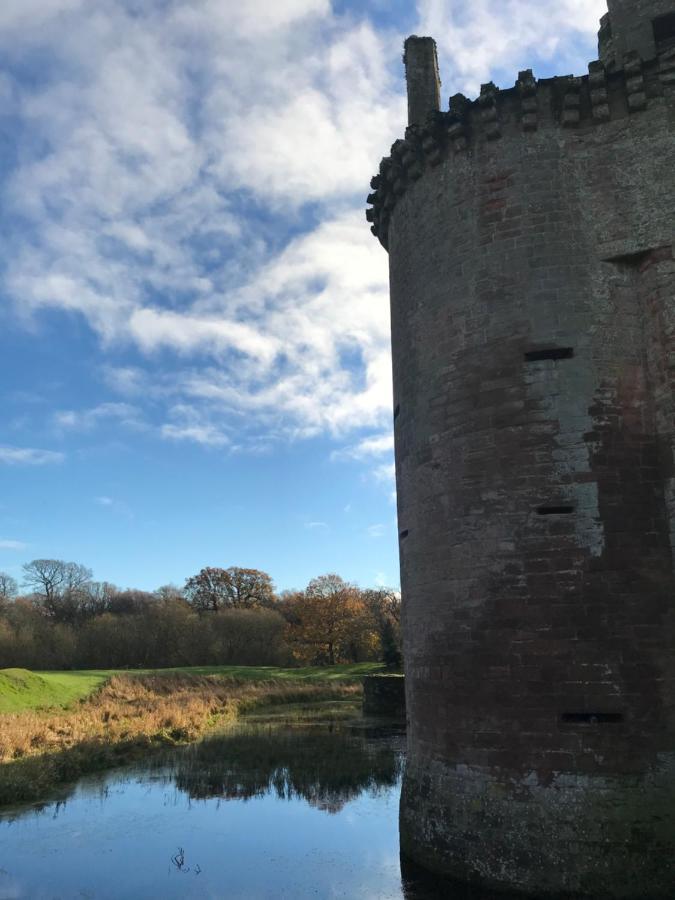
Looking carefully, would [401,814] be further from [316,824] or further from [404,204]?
[404,204]

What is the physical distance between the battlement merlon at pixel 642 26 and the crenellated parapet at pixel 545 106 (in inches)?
9.1

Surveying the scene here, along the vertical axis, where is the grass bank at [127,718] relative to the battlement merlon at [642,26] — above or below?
below

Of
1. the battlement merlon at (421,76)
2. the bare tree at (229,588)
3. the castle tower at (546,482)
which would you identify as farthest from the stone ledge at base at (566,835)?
the bare tree at (229,588)

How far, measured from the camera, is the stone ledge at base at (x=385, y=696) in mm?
27375

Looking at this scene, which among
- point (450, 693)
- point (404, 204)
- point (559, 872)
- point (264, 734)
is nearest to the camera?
point (559, 872)

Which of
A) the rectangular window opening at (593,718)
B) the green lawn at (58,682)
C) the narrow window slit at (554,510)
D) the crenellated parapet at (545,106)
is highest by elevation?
the crenellated parapet at (545,106)

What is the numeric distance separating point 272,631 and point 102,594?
27.2 meters

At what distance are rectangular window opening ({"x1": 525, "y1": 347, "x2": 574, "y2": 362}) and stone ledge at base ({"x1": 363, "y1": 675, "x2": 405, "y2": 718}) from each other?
21076mm

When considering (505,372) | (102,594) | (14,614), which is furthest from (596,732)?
(102,594)

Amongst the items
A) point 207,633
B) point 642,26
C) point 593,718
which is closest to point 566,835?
point 593,718

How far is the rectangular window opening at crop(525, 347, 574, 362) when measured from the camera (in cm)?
871

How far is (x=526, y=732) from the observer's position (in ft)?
25.9

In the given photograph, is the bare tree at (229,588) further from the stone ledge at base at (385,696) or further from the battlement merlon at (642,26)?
the battlement merlon at (642,26)

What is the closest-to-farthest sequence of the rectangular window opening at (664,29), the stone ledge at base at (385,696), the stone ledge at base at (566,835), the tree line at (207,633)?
the stone ledge at base at (566,835) → the rectangular window opening at (664,29) → the stone ledge at base at (385,696) → the tree line at (207,633)
